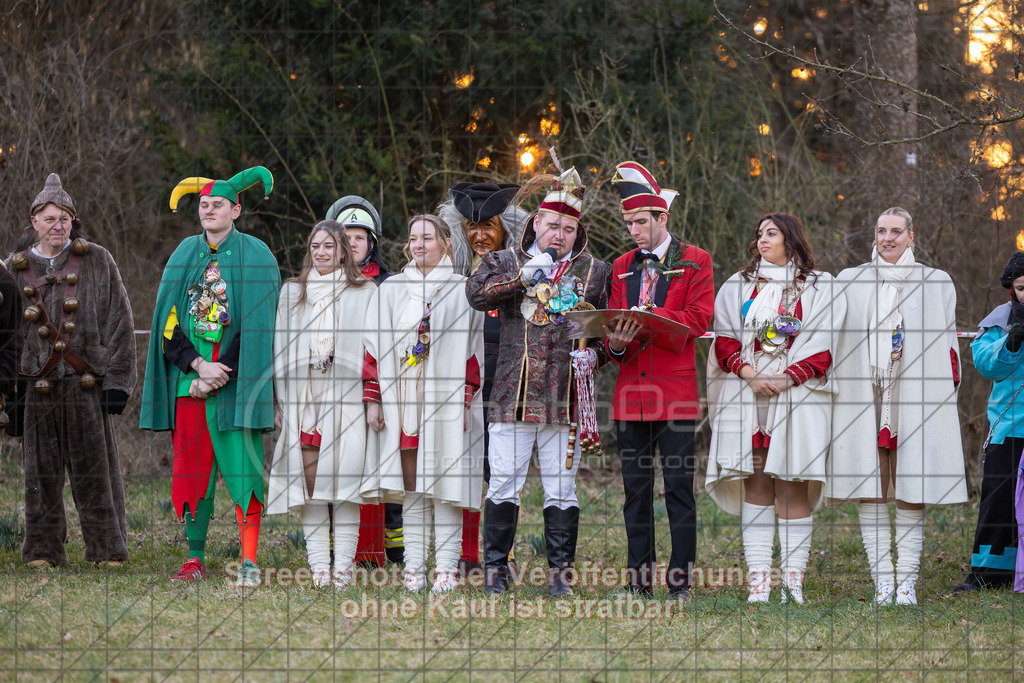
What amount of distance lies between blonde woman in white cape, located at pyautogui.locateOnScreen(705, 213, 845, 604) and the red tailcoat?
0.14 m

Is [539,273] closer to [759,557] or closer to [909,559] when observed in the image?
[759,557]

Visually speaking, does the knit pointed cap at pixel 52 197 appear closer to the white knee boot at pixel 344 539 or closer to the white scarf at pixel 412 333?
the white scarf at pixel 412 333

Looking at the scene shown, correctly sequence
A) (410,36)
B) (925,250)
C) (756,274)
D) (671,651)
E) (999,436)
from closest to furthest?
(671,651)
(756,274)
(999,436)
(925,250)
(410,36)

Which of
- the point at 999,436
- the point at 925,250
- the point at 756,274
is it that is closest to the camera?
the point at 756,274

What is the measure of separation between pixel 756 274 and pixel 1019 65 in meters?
1.51

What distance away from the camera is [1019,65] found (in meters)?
4.81

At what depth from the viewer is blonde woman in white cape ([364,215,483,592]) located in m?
4.54

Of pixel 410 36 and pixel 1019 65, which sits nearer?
pixel 1019 65

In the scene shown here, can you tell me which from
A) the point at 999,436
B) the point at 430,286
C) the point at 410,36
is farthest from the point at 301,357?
the point at 410,36

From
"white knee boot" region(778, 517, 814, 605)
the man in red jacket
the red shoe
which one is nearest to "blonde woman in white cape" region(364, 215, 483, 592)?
the man in red jacket

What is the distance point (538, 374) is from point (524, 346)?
135 mm

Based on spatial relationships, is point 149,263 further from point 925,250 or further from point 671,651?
point 671,651

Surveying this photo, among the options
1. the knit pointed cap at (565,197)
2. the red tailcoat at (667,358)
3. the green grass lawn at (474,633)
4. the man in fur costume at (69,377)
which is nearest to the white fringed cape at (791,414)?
the red tailcoat at (667,358)

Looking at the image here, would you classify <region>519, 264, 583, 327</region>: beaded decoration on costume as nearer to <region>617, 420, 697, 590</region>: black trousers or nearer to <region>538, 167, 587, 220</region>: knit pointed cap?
<region>538, 167, 587, 220</region>: knit pointed cap
